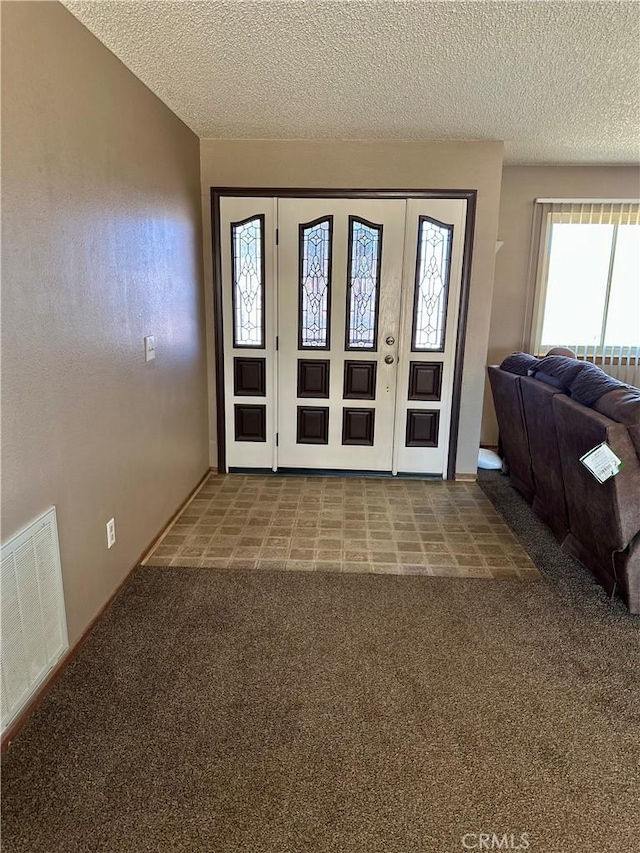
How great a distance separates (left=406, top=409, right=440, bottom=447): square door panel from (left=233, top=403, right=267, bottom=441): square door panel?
1.17 m

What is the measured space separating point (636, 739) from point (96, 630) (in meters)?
2.10

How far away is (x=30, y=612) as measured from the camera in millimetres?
1835

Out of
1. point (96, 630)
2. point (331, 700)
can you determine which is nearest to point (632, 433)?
point (331, 700)

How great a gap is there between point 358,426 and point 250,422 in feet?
2.87

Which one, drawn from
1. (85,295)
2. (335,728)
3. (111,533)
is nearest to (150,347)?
(85,295)

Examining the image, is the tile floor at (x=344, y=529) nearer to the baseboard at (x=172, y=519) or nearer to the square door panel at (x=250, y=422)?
the baseboard at (x=172, y=519)

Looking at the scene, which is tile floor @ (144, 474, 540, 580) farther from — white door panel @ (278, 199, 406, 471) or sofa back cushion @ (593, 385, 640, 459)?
sofa back cushion @ (593, 385, 640, 459)

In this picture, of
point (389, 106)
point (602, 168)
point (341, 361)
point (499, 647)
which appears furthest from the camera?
point (602, 168)

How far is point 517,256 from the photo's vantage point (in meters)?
4.84

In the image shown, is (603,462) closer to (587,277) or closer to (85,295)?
(85,295)

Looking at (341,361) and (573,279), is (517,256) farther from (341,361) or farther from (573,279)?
(341,361)

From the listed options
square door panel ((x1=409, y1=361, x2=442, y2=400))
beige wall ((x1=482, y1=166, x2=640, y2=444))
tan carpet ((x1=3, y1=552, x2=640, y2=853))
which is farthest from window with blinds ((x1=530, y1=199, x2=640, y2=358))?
tan carpet ((x1=3, y1=552, x2=640, y2=853))

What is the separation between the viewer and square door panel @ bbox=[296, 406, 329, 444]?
434 centimetres

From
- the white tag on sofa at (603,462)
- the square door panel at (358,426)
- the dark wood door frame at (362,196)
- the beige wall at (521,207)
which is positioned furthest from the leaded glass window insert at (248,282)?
the white tag on sofa at (603,462)
